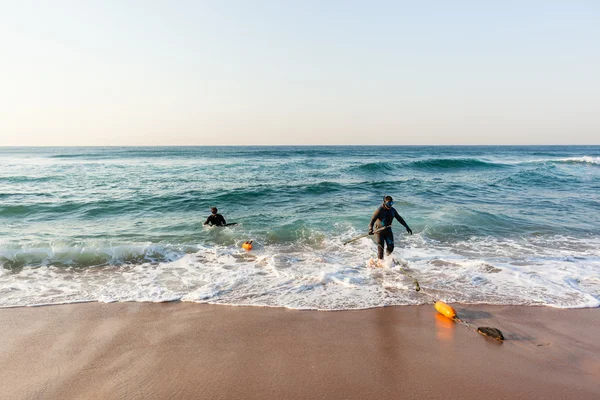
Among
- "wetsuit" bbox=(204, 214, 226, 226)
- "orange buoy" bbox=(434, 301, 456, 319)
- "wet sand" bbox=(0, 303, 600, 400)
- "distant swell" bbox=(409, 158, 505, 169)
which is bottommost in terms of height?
"wet sand" bbox=(0, 303, 600, 400)

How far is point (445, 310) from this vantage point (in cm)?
567

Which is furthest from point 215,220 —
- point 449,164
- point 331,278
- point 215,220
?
point 449,164

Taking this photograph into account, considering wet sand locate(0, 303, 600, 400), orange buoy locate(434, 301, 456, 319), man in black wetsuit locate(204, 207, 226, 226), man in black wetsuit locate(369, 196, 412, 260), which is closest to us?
wet sand locate(0, 303, 600, 400)

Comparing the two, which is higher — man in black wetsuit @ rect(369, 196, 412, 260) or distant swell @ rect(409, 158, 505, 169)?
distant swell @ rect(409, 158, 505, 169)

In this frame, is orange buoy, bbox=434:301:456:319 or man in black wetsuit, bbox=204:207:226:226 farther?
man in black wetsuit, bbox=204:207:226:226

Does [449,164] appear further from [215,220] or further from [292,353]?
[292,353]

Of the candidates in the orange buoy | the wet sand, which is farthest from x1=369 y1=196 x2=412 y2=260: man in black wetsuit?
the orange buoy

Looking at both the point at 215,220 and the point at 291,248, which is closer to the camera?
the point at 291,248

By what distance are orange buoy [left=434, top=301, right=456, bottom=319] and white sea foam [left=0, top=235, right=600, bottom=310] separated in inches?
19.5

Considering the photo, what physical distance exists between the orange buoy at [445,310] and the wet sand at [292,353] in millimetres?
109

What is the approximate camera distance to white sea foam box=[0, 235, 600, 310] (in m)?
6.51

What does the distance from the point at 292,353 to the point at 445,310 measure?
2.64 m

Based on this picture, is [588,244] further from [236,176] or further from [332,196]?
[236,176]

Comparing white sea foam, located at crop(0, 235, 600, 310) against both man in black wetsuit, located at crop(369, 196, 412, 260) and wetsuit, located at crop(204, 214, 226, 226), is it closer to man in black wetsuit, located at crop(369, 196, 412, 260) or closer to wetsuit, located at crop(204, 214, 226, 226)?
man in black wetsuit, located at crop(369, 196, 412, 260)
